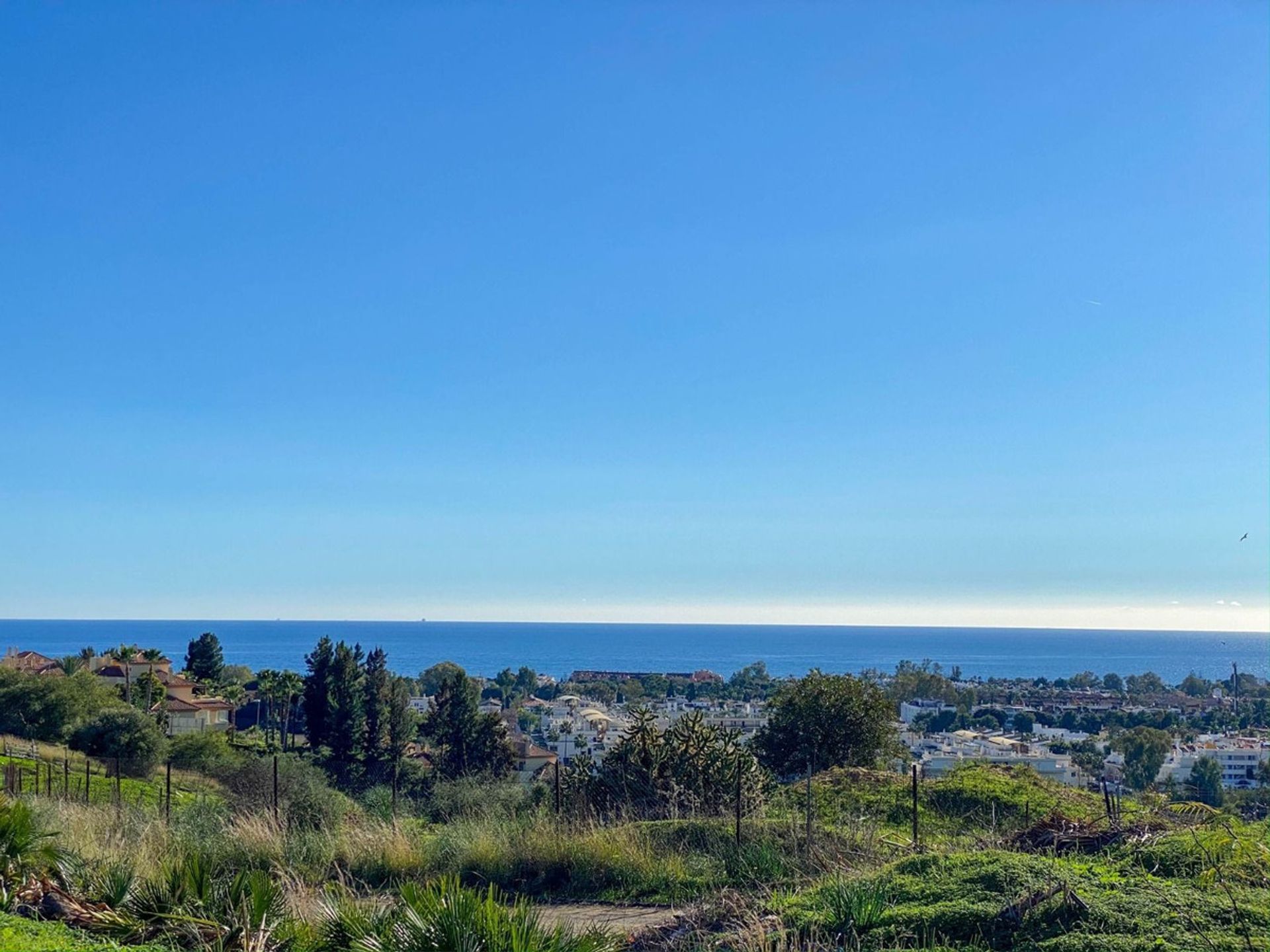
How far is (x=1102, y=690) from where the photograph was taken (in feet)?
431

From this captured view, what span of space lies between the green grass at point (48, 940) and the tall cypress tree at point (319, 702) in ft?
149

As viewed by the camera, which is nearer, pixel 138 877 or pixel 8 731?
pixel 138 877

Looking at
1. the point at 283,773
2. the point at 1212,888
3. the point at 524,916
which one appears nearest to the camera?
the point at 524,916

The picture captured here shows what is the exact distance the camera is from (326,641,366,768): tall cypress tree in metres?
51.0

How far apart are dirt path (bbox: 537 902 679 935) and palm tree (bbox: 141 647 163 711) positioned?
41.8 meters

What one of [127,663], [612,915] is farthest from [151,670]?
[612,915]

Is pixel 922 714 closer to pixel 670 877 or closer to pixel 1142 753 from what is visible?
pixel 1142 753

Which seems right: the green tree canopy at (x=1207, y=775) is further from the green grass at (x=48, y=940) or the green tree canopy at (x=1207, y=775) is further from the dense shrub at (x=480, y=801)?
the green grass at (x=48, y=940)

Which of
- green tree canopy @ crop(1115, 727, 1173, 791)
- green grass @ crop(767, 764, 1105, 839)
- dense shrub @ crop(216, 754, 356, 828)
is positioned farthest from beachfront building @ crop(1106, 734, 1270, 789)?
dense shrub @ crop(216, 754, 356, 828)

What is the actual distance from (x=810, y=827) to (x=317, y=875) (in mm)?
5472

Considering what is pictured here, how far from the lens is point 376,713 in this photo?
5300 cm

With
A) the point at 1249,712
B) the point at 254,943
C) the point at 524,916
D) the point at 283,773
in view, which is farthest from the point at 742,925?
the point at 1249,712

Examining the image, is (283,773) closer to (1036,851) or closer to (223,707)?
(1036,851)

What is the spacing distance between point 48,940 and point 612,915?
209 inches
